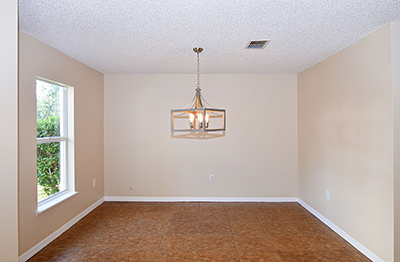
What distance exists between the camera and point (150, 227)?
355cm

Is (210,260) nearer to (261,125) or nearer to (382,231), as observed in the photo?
(382,231)

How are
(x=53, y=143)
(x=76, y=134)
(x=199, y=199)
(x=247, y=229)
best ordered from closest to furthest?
(x=53, y=143) < (x=247, y=229) < (x=76, y=134) < (x=199, y=199)

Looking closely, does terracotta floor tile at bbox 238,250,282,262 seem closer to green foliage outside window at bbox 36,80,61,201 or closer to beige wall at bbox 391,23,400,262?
beige wall at bbox 391,23,400,262

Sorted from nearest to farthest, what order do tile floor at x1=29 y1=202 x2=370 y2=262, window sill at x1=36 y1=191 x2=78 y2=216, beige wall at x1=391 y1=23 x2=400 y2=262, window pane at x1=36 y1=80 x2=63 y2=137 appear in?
beige wall at x1=391 y1=23 x2=400 y2=262, tile floor at x1=29 y1=202 x2=370 y2=262, window sill at x1=36 y1=191 x2=78 y2=216, window pane at x1=36 y1=80 x2=63 y2=137

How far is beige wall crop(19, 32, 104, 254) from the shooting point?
261 centimetres

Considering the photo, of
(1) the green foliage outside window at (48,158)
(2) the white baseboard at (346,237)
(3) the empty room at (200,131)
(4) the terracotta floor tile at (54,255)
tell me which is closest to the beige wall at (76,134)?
(3) the empty room at (200,131)

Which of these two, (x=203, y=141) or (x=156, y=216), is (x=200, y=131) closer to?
(x=156, y=216)

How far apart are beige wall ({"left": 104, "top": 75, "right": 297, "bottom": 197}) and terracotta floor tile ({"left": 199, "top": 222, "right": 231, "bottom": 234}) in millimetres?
1147

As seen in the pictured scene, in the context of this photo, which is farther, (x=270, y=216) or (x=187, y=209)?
(x=187, y=209)

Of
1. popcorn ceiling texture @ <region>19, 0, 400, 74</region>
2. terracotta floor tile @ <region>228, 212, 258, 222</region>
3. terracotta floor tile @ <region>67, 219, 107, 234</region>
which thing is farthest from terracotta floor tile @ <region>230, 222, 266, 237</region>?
popcorn ceiling texture @ <region>19, 0, 400, 74</region>

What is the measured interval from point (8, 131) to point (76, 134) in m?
2.28

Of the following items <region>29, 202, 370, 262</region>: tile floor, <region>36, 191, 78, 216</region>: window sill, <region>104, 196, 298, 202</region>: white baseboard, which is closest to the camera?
<region>29, 202, 370, 262</region>: tile floor

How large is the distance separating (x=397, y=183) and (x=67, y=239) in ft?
12.0

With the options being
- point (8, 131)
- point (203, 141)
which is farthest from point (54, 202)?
point (203, 141)
